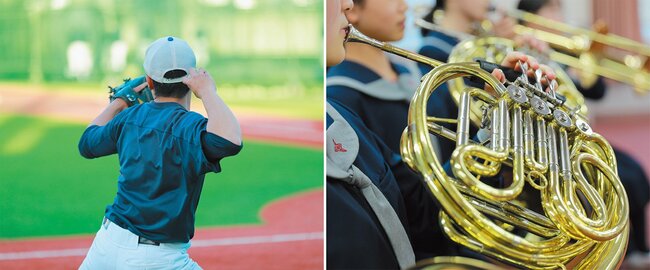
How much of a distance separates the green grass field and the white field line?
5cm

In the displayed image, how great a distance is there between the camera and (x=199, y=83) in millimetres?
1981

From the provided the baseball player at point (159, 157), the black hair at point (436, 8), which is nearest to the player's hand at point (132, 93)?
the baseball player at point (159, 157)

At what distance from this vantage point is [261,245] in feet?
8.27

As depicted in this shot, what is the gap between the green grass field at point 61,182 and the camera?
2.07 m

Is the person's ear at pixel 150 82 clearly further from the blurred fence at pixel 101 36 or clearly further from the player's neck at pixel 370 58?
the player's neck at pixel 370 58

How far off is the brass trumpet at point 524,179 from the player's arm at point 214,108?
0.42 metres

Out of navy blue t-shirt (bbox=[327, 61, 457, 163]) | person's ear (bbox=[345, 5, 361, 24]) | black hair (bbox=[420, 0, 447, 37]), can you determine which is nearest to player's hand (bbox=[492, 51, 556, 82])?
navy blue t-shirt (bbox=[327, 61, 457, 163])

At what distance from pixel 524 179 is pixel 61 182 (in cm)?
112

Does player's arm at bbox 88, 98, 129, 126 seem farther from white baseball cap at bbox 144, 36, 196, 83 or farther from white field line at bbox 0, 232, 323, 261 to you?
Result: white field line at bbox 0, 232, 323, 261

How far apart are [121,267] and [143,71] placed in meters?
0.44

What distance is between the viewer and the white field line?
82.5 inches

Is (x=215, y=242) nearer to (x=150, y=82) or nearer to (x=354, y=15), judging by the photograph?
(x=150, y=82)

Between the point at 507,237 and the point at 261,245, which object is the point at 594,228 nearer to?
the point at 507,237

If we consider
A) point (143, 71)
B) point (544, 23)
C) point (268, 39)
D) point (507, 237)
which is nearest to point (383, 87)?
point (268, 39)
